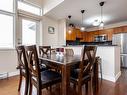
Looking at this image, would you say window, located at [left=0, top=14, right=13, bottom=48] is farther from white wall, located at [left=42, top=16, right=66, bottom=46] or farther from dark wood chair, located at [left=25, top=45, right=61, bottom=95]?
dark wood chair, located at [left=25, top=45, right=61, bottom=95]

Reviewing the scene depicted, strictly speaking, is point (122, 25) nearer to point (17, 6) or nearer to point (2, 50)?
point (17, 6)

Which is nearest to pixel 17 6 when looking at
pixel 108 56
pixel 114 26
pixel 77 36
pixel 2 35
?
pixel 2 35

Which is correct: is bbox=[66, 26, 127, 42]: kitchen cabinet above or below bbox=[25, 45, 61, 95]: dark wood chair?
above

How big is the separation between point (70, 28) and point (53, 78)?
4.49 metres

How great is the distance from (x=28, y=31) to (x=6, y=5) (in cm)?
112

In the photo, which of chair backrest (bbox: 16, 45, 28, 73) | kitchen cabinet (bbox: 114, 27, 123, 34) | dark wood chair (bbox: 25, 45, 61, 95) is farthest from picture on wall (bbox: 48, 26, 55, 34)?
kitchen cabinet (bbox: 114, 27, 123, 34)

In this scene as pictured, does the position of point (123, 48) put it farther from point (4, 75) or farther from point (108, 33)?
point (4, 75)

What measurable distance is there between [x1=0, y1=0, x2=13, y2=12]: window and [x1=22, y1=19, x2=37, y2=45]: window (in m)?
0.57

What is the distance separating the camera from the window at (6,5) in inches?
127

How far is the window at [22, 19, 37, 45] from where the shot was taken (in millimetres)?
3803

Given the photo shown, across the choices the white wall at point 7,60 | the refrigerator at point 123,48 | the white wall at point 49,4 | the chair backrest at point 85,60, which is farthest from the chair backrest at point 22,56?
the refrigerator at point 123,48

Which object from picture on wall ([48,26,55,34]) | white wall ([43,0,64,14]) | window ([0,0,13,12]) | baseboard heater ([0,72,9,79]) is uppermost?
white wall ([43,0,64,14])

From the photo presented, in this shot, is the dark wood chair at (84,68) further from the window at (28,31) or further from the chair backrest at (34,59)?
the window at (28,31)

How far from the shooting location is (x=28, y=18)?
3.84 m
